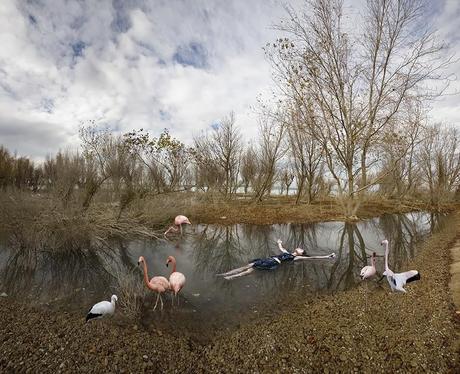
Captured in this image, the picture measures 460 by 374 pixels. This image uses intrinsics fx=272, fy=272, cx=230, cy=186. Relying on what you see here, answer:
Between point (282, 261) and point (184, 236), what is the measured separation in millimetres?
5883

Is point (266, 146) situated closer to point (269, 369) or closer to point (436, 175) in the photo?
point (436, 175)

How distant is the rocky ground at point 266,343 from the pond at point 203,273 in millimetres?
531

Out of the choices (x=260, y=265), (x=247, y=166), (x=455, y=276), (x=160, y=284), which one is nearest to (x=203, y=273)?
(x=260, y=265)

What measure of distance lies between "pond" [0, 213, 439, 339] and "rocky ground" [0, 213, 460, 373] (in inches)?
20.9

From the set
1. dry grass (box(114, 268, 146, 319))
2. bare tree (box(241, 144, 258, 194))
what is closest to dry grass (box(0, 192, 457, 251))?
dry grass (box(114, 268, 146, 319))

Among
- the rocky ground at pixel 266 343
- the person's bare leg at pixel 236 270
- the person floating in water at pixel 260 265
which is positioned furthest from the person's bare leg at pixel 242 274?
the rocky ground at pixel 266 343

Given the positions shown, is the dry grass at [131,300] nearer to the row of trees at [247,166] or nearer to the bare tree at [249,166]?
the row of trees at [247,166]

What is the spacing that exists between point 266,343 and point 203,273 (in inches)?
160

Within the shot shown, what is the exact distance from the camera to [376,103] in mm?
14500

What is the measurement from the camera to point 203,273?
8133mm

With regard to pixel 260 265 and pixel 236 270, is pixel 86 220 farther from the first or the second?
pixel 260 265

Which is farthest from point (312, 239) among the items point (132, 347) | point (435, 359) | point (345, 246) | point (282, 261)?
point (132, 347)

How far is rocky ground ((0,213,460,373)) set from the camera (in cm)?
375

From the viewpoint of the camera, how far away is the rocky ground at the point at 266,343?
375cm
